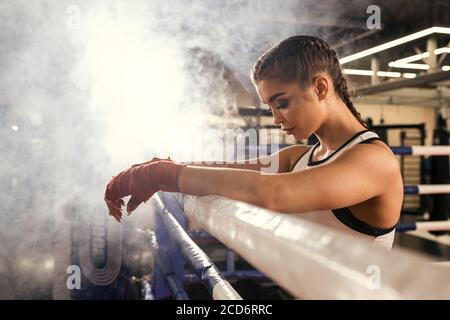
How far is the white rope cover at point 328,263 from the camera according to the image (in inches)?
12.7

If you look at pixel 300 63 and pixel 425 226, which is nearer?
→ pixel 300 63

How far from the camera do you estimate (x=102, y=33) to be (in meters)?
3.57

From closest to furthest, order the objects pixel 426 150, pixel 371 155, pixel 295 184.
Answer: pixel 295 184
pixel 371 155
pixel 426 150

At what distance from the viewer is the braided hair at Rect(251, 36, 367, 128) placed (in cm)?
120

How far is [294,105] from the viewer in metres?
1.21

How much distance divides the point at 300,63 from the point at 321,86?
100 millimetres

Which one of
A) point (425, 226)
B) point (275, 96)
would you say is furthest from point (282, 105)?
point (425, 226)

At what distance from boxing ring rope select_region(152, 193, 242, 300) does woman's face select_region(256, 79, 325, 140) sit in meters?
0.50

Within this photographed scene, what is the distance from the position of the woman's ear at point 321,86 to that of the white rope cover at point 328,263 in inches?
28.5

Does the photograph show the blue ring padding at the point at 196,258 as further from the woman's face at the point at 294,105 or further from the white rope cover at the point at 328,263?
the woman's face at the point at 294,105

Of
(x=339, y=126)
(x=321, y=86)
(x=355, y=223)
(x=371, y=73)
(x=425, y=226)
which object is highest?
(x=371, y=73)

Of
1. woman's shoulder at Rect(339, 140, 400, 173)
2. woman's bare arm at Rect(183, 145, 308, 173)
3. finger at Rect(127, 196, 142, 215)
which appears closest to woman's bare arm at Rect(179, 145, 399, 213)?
woman's shoulder at Rect(339, 140, 400, 173)

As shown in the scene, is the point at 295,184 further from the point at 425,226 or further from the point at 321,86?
the point at 425,226
